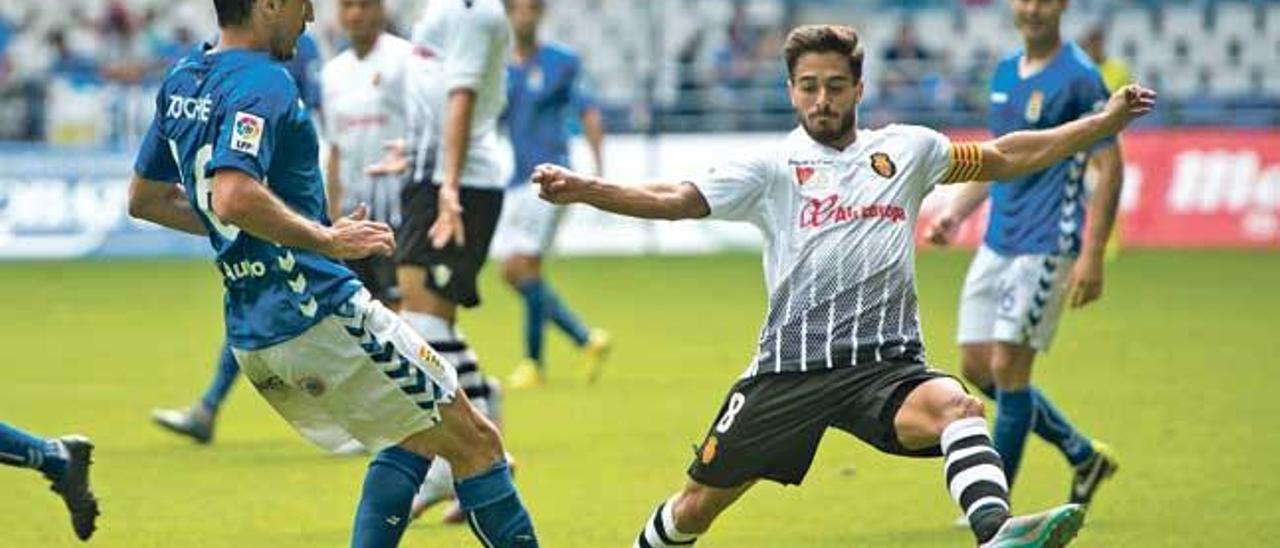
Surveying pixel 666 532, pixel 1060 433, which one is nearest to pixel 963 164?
pixel 666 532

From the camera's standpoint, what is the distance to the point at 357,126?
1246 centimetres

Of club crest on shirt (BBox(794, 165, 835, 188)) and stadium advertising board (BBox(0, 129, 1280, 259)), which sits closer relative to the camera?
club crest on shirt (BBox(794, 165, 835, 188))

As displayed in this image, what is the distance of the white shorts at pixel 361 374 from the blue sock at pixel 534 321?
853 cm

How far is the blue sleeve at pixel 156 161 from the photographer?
7.85m

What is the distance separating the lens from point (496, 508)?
7.94m

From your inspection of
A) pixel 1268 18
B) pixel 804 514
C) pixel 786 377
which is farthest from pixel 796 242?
pixel 1268 18

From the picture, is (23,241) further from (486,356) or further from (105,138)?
(486,356)

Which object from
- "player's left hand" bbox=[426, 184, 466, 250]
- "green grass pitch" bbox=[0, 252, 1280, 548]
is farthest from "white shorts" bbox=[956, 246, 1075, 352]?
"player's left hand" bbox=[426, 184, 466, 250]

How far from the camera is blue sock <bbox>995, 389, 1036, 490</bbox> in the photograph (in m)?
10.4

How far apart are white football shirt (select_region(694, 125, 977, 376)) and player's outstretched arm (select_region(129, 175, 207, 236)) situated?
5.36ft

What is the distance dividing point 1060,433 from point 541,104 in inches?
301

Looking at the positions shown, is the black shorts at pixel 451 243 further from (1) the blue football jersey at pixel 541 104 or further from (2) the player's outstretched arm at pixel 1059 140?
(1) the blue football jersey at pixel 541 104

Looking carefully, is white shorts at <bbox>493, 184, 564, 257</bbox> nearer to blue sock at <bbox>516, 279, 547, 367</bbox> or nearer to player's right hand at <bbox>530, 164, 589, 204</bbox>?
blue sock at <bbox>516, 279, 547, 367</bbox>

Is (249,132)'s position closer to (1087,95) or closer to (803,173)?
(803,173)
